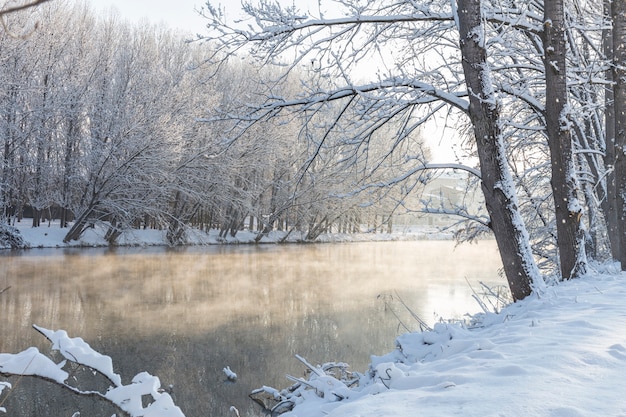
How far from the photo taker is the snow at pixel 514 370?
224 centimetres

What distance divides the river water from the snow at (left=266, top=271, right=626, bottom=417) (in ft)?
7.26

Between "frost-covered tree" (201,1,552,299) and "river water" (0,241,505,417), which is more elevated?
"frost-covered tree" (201,1,552,299)

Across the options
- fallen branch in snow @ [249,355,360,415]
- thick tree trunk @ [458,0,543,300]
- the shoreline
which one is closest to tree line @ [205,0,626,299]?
thick tree trunk @ [458,0,543,300]

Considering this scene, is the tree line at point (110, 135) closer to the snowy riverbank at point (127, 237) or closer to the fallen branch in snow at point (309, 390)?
the snowy riverbank at point (127, 237)

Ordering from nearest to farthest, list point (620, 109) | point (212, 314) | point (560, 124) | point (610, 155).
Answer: point (560, 124), point (620, 109), point (610, 155), point (212, 314)

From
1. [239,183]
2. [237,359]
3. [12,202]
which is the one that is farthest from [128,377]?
[239,183]

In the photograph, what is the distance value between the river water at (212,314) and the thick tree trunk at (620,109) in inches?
100

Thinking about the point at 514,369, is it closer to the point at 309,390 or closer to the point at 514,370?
the point at 514,370

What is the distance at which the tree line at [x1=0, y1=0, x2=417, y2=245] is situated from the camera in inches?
880

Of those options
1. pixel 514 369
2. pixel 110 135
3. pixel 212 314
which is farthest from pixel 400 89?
pixel 110 135

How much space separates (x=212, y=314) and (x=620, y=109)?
756 cm

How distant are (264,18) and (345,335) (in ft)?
17.0

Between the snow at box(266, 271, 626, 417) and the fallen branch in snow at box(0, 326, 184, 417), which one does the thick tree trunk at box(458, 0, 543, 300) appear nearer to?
the snow at box(266, 271, 626, 417)

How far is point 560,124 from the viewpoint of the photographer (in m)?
5.30
